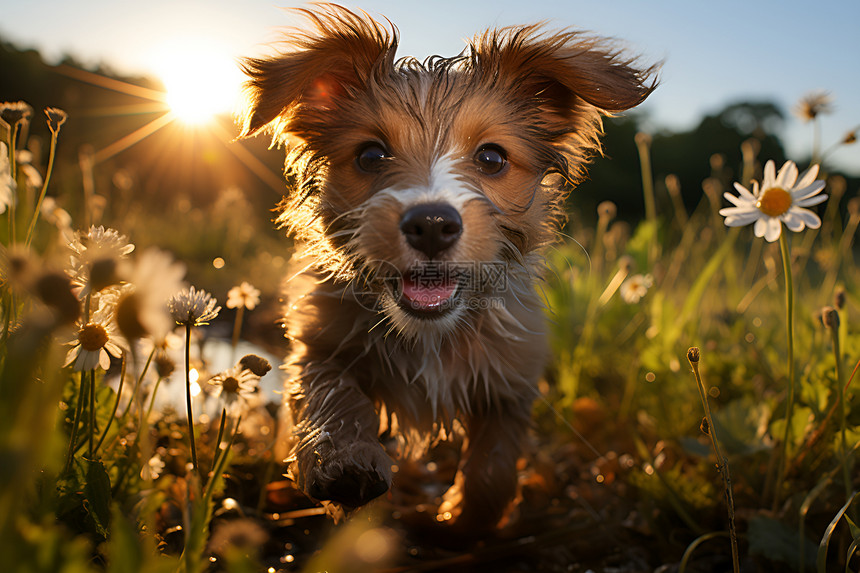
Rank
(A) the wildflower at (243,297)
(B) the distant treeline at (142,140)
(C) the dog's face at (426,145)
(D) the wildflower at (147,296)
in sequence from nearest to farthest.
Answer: (D) the wildflower at (147,296)
(C) the dog's face at (426,145)
(A) the wildflower at (243,297)
(B) the distant treeline at (142,140)

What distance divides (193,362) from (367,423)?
1.04 meters

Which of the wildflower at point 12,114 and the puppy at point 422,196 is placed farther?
the puppy at point 422,196

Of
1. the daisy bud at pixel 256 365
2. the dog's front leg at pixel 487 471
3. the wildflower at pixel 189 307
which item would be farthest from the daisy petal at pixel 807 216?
the wildflower at pixel 189 307

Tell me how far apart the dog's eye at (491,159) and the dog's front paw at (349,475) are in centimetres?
117

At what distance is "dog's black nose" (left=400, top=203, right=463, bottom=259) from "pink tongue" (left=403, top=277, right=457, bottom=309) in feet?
0.65

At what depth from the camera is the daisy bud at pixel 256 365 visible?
1517 millimetres

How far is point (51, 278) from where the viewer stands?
70 cm

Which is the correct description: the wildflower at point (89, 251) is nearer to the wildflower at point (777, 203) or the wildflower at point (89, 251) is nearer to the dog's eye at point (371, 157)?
the dog's eye at point (371, 157)

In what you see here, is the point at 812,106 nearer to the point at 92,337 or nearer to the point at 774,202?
the point at 774,202

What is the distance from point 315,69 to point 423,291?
0.98 meters

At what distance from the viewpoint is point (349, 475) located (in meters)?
1.66

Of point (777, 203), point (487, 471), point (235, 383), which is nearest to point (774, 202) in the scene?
point (777, 203)

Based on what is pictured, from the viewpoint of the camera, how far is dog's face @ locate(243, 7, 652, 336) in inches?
79.0

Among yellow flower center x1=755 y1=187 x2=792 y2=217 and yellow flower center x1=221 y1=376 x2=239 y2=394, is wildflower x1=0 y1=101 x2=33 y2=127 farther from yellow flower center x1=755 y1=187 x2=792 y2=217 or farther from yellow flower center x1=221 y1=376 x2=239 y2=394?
yellow flower center x1=755 y1=187 x2=792 y2=217
